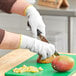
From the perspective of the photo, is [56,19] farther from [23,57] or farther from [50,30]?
[23,57]

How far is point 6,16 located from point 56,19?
2.02 ft

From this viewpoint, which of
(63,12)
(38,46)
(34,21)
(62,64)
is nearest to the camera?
(62,64)

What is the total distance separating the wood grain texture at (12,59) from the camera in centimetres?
138

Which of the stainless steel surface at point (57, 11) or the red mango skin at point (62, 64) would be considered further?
the stainless steel surface at point (57, 11)

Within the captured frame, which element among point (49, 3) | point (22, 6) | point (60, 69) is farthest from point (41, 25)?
point (49, 3)

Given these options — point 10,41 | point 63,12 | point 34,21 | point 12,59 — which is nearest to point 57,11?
point 63,12

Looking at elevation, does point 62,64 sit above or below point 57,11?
below

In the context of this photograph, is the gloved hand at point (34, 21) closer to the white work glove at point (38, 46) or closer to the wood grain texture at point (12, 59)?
the wood grain texture at point (12, 59)

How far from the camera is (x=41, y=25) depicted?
1.64 metres

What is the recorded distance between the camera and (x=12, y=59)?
154 centimetres

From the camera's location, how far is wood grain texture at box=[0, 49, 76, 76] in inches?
54.5

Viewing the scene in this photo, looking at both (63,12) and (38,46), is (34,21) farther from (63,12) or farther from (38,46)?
(63,12)

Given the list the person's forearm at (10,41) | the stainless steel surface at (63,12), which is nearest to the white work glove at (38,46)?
the person's forearm at (10,41)

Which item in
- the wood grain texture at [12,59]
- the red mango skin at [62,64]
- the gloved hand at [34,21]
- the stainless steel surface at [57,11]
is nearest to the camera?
the red mango skin at [62,64]
